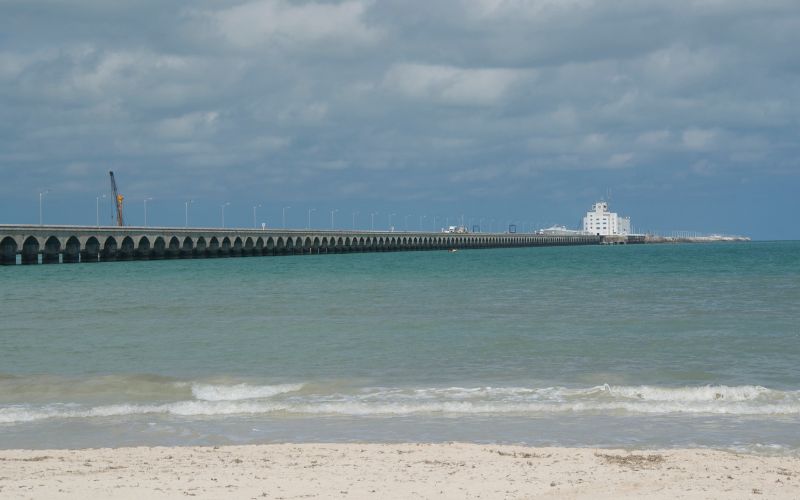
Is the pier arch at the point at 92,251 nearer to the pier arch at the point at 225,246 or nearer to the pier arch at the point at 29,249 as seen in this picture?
the pier arch at the point at 29,249

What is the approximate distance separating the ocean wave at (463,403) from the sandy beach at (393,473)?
220cm

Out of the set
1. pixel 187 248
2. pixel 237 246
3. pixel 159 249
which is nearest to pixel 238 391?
pixel 159 249

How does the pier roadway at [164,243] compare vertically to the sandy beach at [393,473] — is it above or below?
above

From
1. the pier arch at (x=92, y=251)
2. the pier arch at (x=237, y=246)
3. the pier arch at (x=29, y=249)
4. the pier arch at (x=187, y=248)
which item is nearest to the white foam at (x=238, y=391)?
the pier arch at (x=29, y=249)

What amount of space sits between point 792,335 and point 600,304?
9.97 metres

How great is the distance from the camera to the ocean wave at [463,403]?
437 inches

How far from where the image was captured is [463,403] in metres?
11.5

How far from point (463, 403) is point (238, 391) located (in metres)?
3.53

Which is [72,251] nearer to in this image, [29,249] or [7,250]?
[29,249]

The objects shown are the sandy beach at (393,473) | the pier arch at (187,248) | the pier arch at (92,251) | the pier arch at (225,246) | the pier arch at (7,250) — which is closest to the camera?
the sandy beach at (393,473)

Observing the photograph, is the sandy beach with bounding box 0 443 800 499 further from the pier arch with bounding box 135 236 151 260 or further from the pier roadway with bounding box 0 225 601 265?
the pier arch with bounding box 135 236 151 260

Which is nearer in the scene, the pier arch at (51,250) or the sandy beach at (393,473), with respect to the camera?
the sandy beach at (393,473)

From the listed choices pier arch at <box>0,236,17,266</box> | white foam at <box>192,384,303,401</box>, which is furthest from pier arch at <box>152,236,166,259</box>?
white foam at <box>192,384,303,401</box>

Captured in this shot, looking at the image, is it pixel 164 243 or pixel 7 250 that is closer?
pixel 7 250
